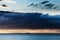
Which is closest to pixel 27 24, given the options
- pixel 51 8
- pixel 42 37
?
pixel 42 37

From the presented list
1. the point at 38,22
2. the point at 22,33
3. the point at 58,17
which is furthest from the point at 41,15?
the point at 22,33

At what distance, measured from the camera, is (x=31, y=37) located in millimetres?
1744

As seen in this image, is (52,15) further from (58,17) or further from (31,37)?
(31,37)

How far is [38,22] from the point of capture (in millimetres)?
1776

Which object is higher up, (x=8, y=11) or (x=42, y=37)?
(x=8, y=11)

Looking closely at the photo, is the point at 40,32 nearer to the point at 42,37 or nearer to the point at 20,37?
the point at 42,37

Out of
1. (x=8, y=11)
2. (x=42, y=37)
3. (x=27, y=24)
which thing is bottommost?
(x=42, y=37)

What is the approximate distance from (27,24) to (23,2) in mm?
264

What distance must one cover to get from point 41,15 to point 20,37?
36 centimetres

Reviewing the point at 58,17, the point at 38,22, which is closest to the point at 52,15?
the point at 58,17

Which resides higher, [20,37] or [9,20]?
[9,20]

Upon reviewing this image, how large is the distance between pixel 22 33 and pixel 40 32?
0.21m

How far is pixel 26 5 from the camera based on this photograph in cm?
178

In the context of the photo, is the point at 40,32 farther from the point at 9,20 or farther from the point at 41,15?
the point at 9,20
